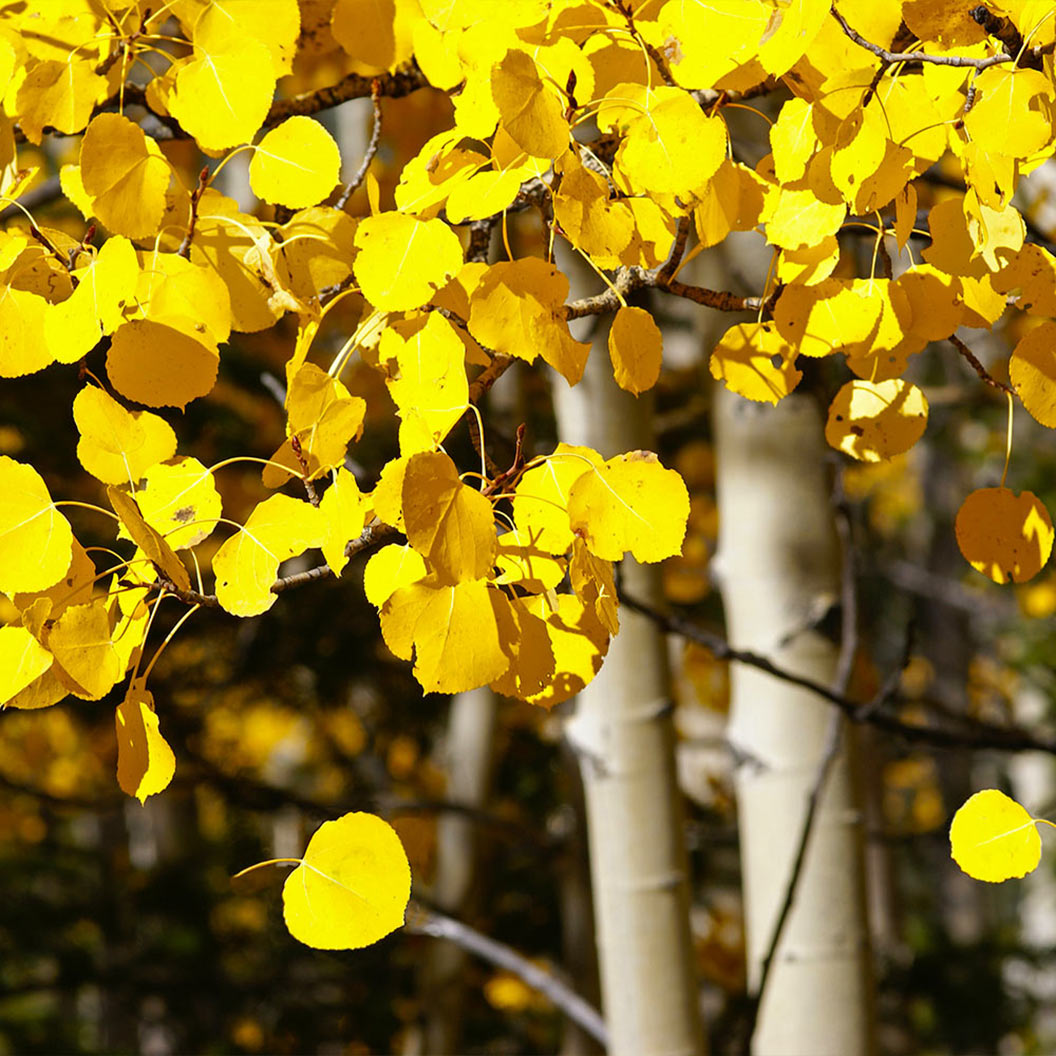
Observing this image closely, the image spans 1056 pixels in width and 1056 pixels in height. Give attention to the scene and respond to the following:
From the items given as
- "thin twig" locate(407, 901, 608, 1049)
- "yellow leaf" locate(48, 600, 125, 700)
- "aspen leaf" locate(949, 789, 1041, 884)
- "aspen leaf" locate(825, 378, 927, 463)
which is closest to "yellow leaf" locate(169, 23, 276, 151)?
"yellow leaf" locate(48, 600, 125, 700)

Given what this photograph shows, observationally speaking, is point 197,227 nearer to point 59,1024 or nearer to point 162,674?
point 162,674

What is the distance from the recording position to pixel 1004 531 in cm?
57

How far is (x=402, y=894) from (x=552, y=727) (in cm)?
251

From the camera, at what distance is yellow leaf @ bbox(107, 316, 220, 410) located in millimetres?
510

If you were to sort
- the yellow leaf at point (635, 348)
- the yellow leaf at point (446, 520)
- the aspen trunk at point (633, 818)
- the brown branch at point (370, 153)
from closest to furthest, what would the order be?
the yellow leaf at point (446, 520) < the yellow leaf at point (635, 348) < the brown branch at point (370, 153) < the aspen trunk at point (633, 818)

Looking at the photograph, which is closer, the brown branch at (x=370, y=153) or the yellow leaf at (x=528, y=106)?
the yellow leaf at (x=528, y=106)

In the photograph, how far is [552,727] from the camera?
297 centimetres

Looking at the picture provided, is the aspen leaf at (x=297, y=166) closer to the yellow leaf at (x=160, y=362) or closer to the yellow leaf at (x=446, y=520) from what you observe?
the yellow leaf at (x=160, y=362)

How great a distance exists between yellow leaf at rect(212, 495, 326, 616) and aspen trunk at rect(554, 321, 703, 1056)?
2.02 feet

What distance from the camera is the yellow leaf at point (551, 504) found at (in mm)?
502

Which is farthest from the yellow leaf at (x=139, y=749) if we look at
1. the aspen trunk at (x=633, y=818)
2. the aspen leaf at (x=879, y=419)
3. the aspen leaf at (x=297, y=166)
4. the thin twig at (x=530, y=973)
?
the thin twig at (x=530, y=973)

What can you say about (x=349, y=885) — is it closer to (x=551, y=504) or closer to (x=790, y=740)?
(x=551, y=504)

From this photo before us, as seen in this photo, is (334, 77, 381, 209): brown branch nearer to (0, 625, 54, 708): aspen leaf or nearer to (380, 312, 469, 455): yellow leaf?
(380, 312, 469, 455): yellow leaf

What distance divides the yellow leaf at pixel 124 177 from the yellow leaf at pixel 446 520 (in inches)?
7.9
